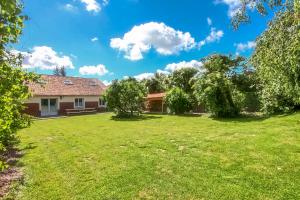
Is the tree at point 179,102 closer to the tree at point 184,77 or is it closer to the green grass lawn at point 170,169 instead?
the tree at point 184,77

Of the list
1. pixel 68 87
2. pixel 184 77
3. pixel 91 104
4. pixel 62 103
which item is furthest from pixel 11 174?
pixel 184 77

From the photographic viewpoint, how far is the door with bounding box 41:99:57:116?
32.2 meters

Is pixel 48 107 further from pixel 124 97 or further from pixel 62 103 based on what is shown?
pixel 124 97

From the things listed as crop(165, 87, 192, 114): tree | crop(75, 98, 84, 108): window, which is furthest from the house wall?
crop(165, 87, 192, 114): tree

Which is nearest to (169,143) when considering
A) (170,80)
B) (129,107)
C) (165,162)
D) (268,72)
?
(165,162)

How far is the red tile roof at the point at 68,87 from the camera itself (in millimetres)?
32312

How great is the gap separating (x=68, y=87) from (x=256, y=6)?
3127 centimetres

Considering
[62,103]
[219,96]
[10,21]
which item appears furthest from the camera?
[62,103]

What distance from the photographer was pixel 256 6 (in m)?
8.05

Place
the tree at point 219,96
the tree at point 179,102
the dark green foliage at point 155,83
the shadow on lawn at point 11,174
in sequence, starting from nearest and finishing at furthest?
the shadow on lawn at point 11,174
the tree at point 219,96
the tree at point 179,102
the dark green foliage at point 155,83

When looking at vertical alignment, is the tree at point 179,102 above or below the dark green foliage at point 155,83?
below

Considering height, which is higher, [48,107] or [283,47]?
[283,47]

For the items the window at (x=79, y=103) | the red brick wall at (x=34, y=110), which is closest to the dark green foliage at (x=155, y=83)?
the window at (x=79, y=103)

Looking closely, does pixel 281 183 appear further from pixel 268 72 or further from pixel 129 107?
pixel 129 107
